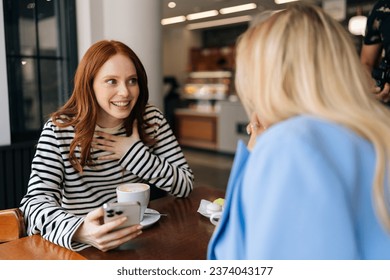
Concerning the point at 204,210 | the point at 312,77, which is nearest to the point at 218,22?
the point at 204,210

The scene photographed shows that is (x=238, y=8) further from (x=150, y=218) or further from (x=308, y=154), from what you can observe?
(x=308, y=154)

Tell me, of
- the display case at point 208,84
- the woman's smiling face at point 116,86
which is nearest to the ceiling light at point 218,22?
the display case at point 208,84

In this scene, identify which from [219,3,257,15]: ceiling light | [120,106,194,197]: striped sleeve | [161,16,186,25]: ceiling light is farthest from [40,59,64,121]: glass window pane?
[161,16,186,25]: ceiling light

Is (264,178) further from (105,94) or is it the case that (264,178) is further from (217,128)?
(217,128)

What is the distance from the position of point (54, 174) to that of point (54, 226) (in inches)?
13.0

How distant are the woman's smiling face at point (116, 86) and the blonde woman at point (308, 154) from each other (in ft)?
2.48

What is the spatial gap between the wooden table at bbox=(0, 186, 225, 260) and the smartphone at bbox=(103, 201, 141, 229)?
93mm

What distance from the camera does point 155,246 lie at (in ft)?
3.11

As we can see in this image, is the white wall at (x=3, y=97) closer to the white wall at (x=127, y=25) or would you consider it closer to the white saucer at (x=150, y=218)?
the white wall at (x=127, y=25)

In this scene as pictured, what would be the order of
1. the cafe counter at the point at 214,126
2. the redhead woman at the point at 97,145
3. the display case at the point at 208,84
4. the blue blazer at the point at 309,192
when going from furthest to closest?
1. the display case at the point at 208,84
2. the cafe counter at the point at 214,126
3. the redhead woman at the point at 97,145
4. the blue blazer at the point at 309,192

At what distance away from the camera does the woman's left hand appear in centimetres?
140

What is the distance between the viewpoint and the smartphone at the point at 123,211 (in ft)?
2.73

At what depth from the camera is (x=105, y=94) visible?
137 centimetres
